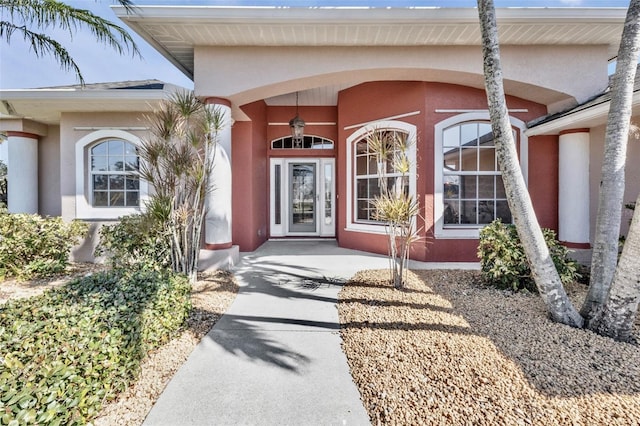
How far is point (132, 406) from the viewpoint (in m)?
2.27

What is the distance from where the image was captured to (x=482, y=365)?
2691 mm

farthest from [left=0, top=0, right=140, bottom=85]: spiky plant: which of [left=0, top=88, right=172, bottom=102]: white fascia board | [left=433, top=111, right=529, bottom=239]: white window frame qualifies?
[left=433, top=111, right=529, bottom=239]: white window frame

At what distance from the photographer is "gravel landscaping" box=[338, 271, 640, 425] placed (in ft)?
7.06

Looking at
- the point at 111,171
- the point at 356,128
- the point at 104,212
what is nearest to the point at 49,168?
the point at 111,171

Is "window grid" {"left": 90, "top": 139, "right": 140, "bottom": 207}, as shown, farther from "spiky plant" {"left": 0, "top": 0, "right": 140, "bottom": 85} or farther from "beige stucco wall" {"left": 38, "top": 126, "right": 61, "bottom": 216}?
"beige stucco wall" {"left": 38, "top": 126, "right": 61, "bottom": 216}

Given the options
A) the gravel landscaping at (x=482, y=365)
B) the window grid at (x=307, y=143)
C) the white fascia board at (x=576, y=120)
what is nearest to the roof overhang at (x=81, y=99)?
the window grid at (x=307, y=143)

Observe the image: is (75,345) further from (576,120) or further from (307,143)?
(307,143)

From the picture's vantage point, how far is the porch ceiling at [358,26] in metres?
5.21

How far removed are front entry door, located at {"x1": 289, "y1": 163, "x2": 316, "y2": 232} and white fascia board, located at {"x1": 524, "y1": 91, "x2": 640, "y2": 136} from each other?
583 centimetres

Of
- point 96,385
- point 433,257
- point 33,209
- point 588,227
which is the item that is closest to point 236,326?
point 96,385

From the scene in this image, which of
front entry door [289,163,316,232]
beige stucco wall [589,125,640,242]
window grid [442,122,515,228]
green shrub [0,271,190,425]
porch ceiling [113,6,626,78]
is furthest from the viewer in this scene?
front entry door [289,163,316,232]

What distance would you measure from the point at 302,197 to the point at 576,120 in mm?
6912

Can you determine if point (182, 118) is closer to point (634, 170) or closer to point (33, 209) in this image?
point (33, 209)

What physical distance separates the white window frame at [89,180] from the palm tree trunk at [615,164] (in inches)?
313
